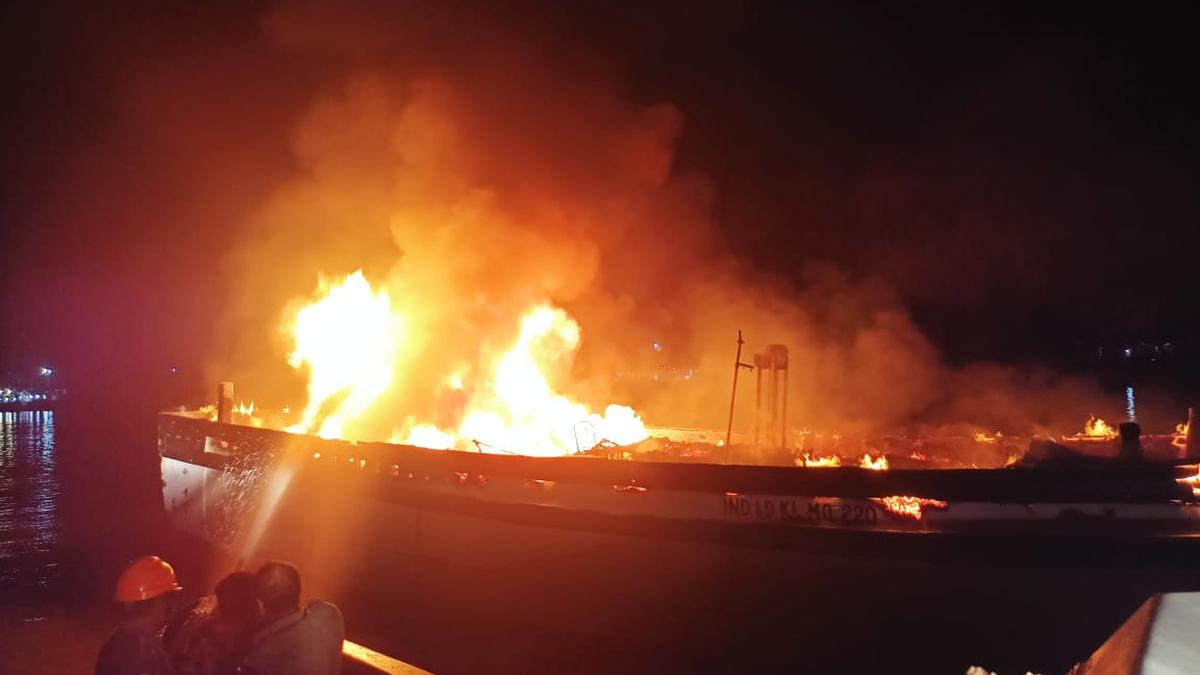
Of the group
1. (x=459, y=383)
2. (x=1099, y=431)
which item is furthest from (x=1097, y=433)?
(x=459, y=383)

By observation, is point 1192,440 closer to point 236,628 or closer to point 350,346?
point 236,628

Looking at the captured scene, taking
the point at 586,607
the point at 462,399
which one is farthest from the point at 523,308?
the point at 586,607

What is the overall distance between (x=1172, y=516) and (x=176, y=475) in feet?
45.8

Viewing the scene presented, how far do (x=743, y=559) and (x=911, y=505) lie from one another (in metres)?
1.32

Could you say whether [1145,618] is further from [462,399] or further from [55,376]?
[55,376]

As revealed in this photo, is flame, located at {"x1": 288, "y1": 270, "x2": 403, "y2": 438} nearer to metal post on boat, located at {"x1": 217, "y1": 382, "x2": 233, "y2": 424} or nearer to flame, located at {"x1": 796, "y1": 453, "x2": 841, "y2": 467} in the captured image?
metal post on boat, located at {"x1": 217, "y1": 382, "x2": 233, "y2": 424}

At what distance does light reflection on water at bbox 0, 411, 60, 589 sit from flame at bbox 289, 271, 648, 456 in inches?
161

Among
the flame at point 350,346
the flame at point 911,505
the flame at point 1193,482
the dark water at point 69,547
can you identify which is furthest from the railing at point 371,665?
the flame at point 350,346

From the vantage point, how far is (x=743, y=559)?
6.26 metres

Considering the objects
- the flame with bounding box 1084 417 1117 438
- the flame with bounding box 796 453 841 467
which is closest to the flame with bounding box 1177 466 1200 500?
the flame with bounding box 796 453 841 467

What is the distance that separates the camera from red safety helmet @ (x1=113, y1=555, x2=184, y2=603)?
308 centimetres

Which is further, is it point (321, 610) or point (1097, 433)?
point (1097, 433)

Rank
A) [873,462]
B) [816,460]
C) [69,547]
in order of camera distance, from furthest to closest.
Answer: [69,547]
[873,462]
[816,460]

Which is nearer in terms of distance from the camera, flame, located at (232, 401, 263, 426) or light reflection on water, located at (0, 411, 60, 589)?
light reflection on water, located at (0, 411, 60, 589)
